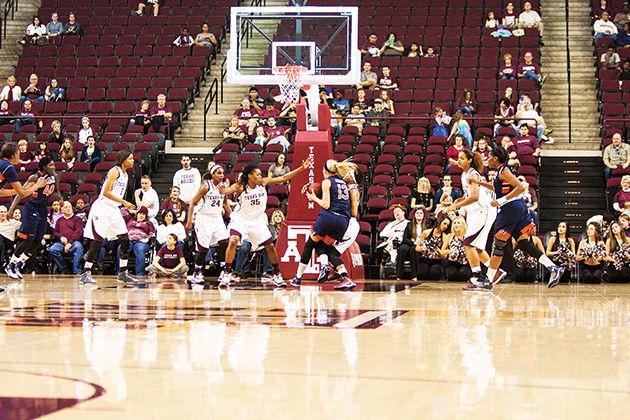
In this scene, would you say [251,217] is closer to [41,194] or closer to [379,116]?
[41,194]

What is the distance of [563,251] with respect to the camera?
14938 millimetres

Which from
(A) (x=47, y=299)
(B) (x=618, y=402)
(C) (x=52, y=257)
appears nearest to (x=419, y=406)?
(B) (x=618, y=402)

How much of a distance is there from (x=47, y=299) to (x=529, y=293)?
5284 millimetres

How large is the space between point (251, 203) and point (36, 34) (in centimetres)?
1377

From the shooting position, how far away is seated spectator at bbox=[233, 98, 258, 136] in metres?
19.7

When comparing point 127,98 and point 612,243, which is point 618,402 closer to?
point 612,243

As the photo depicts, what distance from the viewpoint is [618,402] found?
3977mm

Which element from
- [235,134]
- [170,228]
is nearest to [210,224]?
[170,228]

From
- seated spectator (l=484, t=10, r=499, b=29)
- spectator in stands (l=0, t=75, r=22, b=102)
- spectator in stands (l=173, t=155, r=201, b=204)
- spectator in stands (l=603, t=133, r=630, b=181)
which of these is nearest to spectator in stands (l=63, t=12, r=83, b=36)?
spectator in stands (l=0, t=75, r=22, b=102)

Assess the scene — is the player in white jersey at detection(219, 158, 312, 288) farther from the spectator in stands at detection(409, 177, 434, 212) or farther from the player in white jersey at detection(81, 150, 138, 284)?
the spectator in stands at detection(409, 177, 434, 212)

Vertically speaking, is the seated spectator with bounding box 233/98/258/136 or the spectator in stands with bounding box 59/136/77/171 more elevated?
the seated spectator with bounding box 233/98/258/136

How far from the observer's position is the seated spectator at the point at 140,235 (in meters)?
15.6

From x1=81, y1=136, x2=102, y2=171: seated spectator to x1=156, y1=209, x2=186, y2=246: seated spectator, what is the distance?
132 inches

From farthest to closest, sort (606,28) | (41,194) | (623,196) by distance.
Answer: (606,28) → (623,196) → (41,194)
